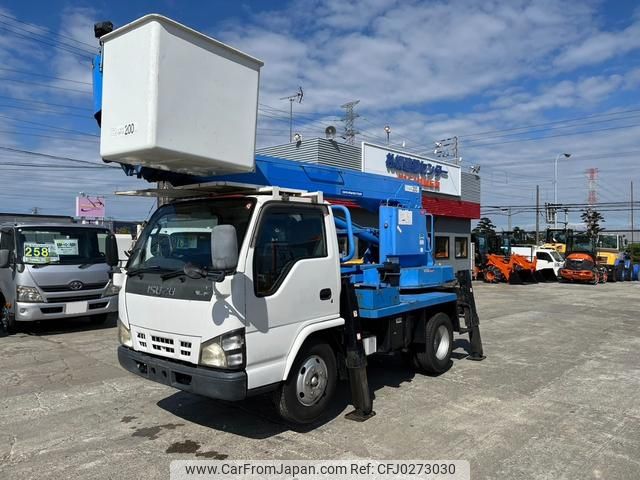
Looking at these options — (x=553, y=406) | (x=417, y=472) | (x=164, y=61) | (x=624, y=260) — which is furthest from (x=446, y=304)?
(x=624, y=260)

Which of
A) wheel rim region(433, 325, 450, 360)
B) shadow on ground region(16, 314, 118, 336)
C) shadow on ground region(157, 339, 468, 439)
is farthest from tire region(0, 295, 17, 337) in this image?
wheel rim region(433, 325, 450, 360)

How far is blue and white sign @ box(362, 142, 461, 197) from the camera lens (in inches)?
800

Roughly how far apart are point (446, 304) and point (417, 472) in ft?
11.8

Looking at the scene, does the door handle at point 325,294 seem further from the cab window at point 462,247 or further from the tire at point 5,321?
Answer: the cab window at point 462,247

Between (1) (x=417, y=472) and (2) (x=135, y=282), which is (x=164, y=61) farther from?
(1) (x=417, y=472)

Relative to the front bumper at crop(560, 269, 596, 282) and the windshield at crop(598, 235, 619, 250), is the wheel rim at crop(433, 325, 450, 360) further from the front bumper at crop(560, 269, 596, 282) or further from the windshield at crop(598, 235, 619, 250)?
the windshield at crop(598, 235, 619, 250)

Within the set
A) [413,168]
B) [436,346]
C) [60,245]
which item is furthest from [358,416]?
[413,168]

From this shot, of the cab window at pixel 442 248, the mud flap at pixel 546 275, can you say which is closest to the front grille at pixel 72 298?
the cab window at pixel 442 248

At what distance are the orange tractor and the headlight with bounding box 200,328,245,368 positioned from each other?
81.6 ft

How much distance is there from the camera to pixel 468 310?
7.90m

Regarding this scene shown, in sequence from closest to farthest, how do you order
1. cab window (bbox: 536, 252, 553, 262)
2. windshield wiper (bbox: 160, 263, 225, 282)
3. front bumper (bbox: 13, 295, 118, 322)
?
windshield wiper (bbox: 160, 263, 225, 282)
front bumper (bbox: 13, 295, 118, 322)
cab window (bbox: 536, 252, 553, 262)

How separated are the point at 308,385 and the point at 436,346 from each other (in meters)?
2.81

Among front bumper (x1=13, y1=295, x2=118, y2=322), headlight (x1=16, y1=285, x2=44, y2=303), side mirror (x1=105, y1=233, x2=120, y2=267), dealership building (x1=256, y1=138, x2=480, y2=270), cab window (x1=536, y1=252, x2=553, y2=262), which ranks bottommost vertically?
front bumper (x1=13, y1=295, x2=118, y2=322)

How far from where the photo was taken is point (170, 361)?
454 centimetres
